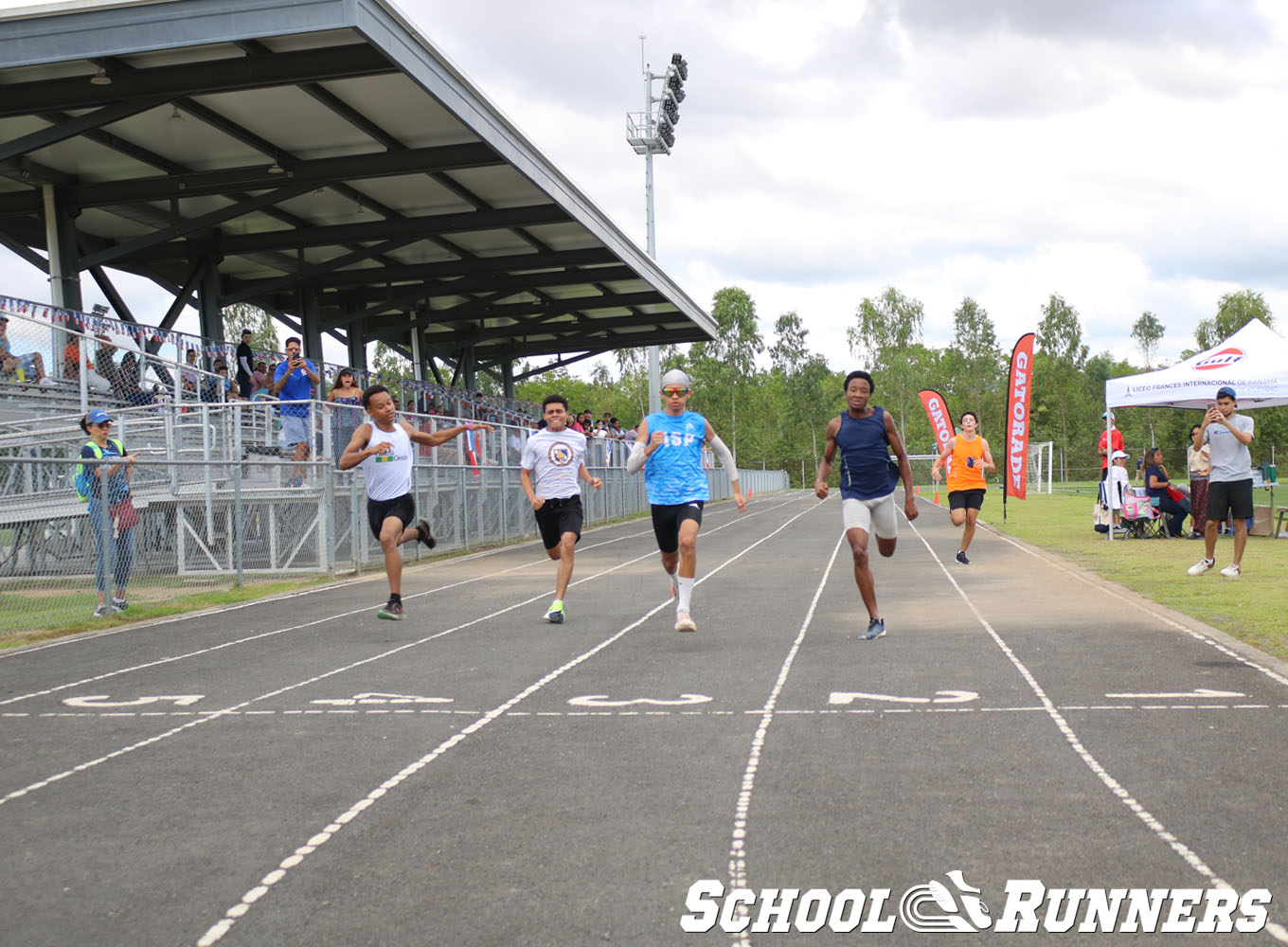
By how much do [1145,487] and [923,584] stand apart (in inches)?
377

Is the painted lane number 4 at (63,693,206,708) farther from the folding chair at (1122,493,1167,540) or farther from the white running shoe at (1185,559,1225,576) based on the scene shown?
the folding chair at (1122,493,1167,540)

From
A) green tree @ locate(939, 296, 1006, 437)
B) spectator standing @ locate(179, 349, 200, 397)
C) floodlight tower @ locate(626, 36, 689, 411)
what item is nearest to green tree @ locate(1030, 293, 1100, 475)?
green tree @ locate(939, 296, 1006, 437)

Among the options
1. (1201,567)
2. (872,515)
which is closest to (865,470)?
(872,515)

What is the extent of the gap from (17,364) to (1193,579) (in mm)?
15958

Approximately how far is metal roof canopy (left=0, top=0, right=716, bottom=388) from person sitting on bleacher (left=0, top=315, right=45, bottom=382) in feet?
9.61

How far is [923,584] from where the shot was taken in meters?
13.3

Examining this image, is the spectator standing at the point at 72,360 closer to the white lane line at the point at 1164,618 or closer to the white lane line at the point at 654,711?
the white lane line at the point at 654,711

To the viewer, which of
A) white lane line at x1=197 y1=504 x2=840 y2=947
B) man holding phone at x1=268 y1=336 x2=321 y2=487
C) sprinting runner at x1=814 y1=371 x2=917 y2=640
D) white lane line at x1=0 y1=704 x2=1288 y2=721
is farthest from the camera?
man holding phone at x1=268 y1=336 x2=321 y2=487

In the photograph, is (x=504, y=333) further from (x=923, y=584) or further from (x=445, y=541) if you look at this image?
(x=923, y=584)

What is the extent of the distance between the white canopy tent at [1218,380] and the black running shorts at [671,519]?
1162 cm

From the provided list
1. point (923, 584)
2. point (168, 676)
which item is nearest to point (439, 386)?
point (923, 584)

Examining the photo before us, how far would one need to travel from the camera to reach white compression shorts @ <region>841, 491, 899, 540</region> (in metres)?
9.18

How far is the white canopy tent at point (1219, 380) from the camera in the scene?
61.3 feet

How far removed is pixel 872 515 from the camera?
9.36 m
